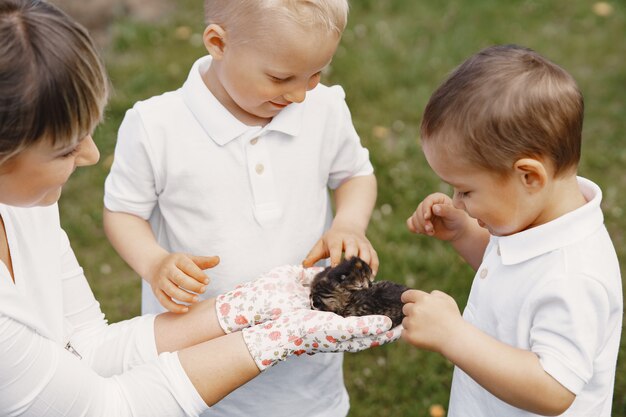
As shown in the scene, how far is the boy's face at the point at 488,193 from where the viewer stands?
68.3 inches

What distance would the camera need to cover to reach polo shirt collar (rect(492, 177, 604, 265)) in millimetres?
1714

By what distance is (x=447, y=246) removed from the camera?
150 inches

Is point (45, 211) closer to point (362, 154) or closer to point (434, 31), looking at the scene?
point (362, 154)

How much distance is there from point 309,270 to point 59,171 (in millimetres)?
769

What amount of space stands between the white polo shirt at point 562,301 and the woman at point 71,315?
296 mm

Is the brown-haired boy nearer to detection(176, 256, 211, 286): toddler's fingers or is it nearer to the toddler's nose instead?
the toddler's nose

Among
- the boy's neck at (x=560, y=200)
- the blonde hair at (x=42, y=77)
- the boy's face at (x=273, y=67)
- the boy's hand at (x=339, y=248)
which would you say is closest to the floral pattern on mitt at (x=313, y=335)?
the boy's hand at (x=339, y=248)

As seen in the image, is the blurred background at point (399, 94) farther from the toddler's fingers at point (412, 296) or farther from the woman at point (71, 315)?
the toddler's fingers at point (412, 296)

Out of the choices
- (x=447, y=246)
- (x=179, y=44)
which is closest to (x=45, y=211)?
(x=447, y=246)

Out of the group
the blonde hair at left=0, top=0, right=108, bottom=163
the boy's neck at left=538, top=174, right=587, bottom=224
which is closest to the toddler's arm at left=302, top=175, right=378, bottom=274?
the boy's neck at left=538, top=174, right=587, bottom=224

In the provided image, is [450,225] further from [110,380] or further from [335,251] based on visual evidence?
[110,380]

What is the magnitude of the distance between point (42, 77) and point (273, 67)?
0.63 m

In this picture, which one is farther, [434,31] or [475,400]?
[434,31]

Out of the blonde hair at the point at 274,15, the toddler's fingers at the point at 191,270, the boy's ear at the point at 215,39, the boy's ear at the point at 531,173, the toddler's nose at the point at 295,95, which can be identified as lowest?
the toddler's fingers at the point at 191,270
